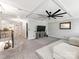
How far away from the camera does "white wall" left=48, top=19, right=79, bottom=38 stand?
6113mm

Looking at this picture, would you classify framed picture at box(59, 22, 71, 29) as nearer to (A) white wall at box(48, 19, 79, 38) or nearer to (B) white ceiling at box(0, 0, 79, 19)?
(A) white wall at box(48, 19, 79, 38)

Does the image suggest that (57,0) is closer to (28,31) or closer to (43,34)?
(28,31)

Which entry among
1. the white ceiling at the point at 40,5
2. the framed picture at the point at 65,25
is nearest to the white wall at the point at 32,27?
the framed picture at the point at 65,25

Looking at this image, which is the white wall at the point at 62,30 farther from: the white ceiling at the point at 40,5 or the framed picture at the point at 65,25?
the white ceiling at the point at 40,5

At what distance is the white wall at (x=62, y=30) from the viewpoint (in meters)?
6.11

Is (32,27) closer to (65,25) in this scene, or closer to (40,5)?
(65,25)

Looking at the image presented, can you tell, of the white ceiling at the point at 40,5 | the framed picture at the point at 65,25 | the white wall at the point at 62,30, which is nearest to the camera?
the white ceiling at the point at 40,5

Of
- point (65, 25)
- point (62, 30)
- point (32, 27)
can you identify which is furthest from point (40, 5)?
point (62, 30)

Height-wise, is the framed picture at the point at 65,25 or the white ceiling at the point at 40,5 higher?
the white ceiling at the point at 40,5

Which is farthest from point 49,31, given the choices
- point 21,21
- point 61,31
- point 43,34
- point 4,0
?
point 4,0

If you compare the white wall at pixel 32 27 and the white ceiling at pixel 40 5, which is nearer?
the white ceiling at pixel 40 5

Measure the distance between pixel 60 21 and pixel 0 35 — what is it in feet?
21.4

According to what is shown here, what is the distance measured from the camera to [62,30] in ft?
24.1

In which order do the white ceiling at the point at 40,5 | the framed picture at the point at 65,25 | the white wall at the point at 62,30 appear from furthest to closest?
the framed picture at the point at 65,25 < the white wall at the point at 62,30 < the white ceiling at the point at 40,5
